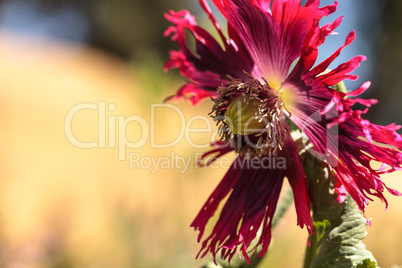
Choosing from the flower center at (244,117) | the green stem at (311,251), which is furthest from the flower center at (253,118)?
the green stem at (311,251)

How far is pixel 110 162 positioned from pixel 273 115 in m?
6.99

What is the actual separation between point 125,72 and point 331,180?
48.9ft

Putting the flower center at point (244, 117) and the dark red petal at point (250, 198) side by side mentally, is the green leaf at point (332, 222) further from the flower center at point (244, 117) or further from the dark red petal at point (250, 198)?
the flower center at point (244, 117)

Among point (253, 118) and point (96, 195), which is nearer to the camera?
point (253, 118)

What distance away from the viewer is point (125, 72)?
15.4 m

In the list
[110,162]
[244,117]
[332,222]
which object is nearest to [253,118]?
[244,117]

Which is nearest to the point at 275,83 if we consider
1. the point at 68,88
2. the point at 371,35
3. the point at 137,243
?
the point at 137,243

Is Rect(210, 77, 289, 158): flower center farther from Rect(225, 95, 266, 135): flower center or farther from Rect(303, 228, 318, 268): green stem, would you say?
Rect(303, 228, 318, 268): green stem

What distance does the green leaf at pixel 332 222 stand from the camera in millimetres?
949

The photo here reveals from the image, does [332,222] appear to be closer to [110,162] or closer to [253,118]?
[253,118]

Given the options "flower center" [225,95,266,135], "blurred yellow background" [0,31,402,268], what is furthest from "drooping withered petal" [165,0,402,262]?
"blurred yellow background" [0,31,402,268]

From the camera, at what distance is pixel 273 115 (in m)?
1.06

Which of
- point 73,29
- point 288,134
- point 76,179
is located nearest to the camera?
point 288,134

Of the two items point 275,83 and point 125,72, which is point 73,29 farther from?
point 275,83
